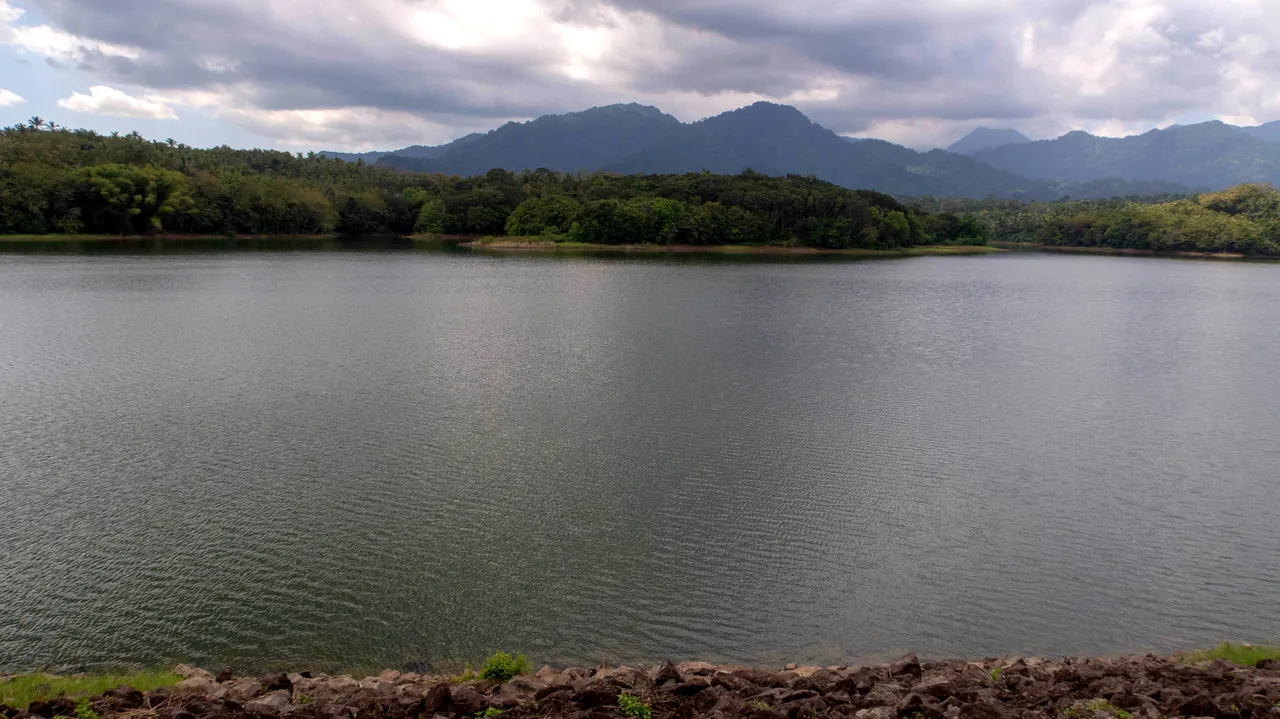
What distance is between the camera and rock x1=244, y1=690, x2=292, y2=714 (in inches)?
275

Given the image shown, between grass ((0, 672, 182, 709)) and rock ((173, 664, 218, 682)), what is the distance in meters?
0.10

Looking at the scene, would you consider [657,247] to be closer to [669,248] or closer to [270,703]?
[669,248]

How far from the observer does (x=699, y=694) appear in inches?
297

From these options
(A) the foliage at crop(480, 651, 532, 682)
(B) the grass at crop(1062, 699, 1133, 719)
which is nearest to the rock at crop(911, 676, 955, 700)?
(B) the grass at crop(1062, 699, 1133, 719)

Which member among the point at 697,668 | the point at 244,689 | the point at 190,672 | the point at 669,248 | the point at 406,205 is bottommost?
the point at 190,672

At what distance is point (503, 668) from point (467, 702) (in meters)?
1.17

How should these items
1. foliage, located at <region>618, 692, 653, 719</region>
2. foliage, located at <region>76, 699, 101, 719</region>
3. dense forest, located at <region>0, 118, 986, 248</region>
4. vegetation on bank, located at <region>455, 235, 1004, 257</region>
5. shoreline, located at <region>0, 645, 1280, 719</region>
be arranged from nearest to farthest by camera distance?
foliage, located at <region>76, 699, 101, 719</region> → shoreline, located at <region>0, 645, 1280, 719</region> → foliage, located at <region>618, 692, 653, 719</region> → dense forest, located at <region>0, 118, 986, 248</region> → vegetation on bank, located at <region>455, 235, 1004, 257</region>

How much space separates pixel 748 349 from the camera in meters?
29.1

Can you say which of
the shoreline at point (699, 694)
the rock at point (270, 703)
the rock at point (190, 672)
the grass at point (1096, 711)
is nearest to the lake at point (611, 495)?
the rock at point (190, 672)

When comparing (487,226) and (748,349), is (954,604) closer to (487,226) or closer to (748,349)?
(748,349)

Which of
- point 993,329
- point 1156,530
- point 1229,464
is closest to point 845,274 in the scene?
point 993,329

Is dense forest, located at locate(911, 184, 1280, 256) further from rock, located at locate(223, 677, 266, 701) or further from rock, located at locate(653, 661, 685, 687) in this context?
rock, located at locate(223, 677, 266, 701)

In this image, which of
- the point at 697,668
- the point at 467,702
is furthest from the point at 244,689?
the point at 697,668

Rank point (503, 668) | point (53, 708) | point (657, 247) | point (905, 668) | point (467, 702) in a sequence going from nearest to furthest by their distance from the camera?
1. point (53, 708)
2. point (467, 702)
3. point (503, 668)
4. point (905, 668)
5. point (657, 247)
